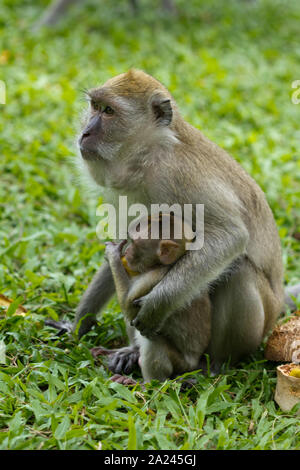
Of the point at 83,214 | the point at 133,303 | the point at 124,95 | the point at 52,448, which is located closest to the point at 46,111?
the point at 83,214

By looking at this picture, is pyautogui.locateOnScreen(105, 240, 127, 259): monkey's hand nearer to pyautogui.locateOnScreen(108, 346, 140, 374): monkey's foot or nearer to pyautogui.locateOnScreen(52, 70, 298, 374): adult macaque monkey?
pyautogui.locateOnScreen(52, 70, 298, 374): adult macaque monkey

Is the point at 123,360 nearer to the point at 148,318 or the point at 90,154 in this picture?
the point at 148,318

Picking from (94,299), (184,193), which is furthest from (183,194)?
(94,299)

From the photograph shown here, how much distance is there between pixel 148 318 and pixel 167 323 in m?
0.17

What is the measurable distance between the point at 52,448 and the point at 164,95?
214 centimetres

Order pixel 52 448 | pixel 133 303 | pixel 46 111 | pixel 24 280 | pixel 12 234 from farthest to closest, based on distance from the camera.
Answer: pixel 46 111
pixel 12 234
pixel 24 280
pixel 133 303
pixel 52 448

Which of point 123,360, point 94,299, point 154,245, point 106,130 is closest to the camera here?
point 154,245

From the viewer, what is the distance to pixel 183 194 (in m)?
3.69

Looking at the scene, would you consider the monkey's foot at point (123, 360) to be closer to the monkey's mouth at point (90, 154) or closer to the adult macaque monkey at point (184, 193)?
the adult macaque monkey at point (184, 193)

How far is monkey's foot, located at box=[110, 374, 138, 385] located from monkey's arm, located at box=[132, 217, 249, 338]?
337 millimetres

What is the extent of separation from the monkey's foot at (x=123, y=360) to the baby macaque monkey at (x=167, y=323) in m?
0.14

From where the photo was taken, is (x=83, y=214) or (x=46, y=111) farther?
(x=46, y=111)
